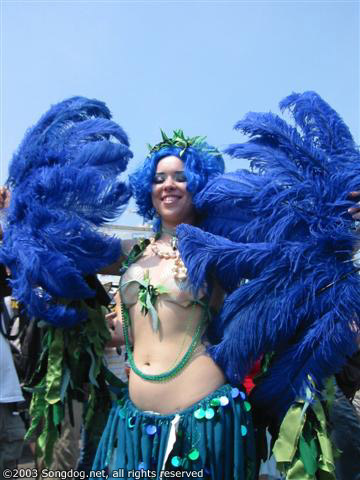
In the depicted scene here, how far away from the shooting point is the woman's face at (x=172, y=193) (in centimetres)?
199

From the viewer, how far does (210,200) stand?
1853mm

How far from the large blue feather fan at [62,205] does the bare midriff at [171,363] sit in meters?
0.31

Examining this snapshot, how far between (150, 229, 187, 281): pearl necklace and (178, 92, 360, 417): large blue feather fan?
9 centimetres

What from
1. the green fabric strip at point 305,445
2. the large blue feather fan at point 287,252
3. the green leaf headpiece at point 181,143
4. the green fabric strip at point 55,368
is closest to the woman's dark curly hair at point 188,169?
the green leaf headpiece at point 181,143

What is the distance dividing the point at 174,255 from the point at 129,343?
→ 0.39 m

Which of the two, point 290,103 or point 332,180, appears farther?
point 290,103

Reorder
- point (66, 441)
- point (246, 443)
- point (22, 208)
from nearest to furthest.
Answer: point (246, 443)
point (22, 208)
point (66, 441)

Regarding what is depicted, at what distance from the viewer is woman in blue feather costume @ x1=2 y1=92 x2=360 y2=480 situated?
64.6 inches

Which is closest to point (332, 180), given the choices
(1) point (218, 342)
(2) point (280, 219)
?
(2) point (280, 219)

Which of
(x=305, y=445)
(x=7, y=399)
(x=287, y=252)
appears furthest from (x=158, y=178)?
(x=7, y=399)

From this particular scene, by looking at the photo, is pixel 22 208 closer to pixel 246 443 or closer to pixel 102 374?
pixel 102 374

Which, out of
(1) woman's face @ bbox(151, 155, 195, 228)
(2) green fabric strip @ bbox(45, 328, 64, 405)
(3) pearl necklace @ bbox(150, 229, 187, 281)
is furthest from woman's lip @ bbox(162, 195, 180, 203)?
(2) green fabric strip @ bbox(45, 328, 64, 405)

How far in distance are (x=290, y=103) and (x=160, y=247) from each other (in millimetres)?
751

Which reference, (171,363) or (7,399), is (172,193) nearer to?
(171,363)
